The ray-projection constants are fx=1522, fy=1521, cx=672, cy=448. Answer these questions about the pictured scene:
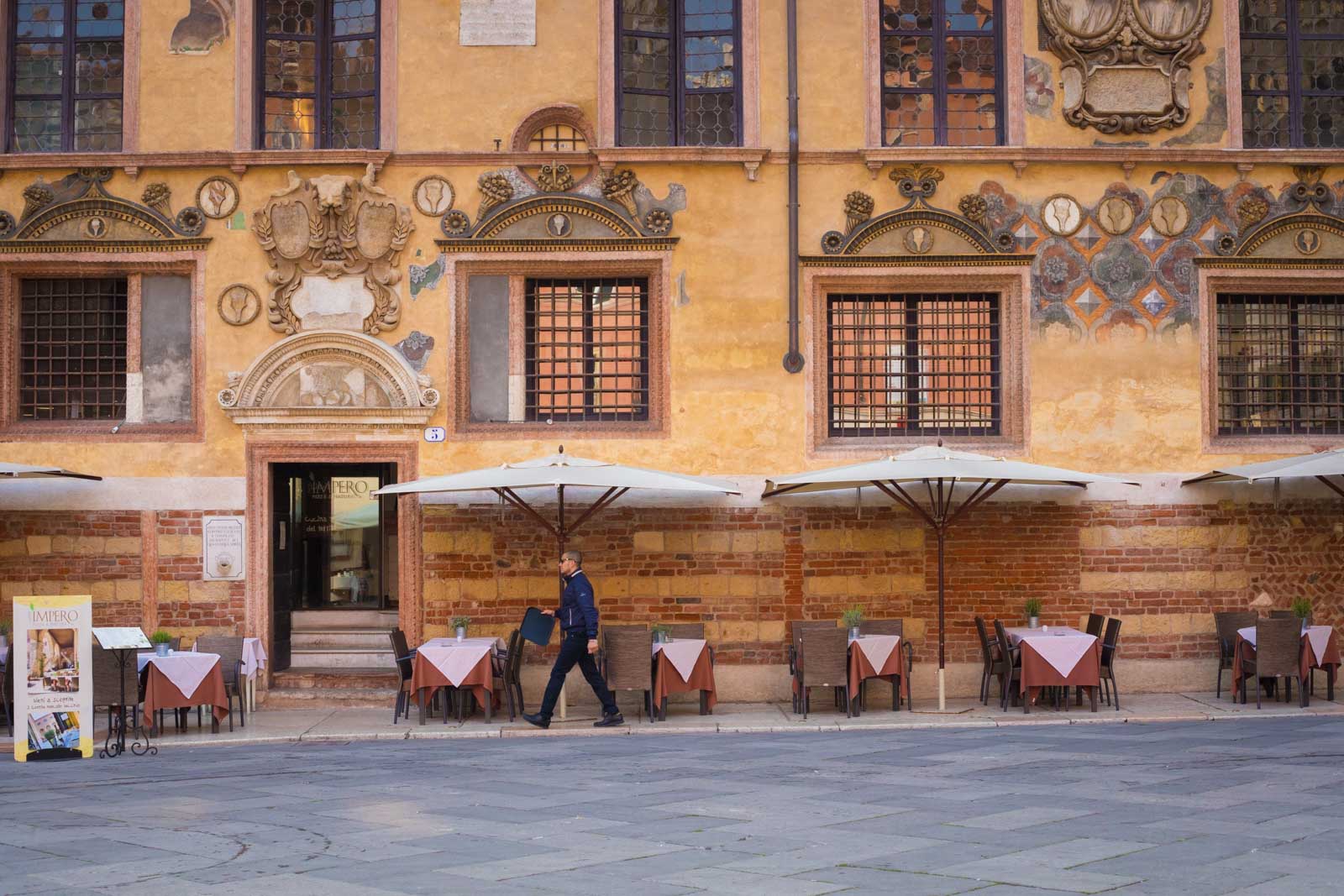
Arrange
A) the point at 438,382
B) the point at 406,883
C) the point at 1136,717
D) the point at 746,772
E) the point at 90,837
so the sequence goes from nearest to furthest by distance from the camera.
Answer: the point at 406,883 < the point at 90,837 < the point at 746,772 < the point at 1136,717 < the point at 438,382

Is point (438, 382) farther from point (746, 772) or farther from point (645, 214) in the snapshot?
point (746, 772)

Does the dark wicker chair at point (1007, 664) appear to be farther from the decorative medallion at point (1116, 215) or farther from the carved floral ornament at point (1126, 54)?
the carved floral ornament at point (1126, 54)

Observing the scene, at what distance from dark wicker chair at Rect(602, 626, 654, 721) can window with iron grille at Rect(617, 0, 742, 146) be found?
5.69m

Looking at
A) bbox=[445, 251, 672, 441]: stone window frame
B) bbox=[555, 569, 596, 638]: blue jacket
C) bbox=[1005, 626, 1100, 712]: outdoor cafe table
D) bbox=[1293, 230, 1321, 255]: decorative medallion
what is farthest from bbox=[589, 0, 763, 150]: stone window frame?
bbox=[1005, 626, 1100, 712]: outdoor cafe table

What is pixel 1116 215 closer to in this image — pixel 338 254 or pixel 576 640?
pixel 576 640

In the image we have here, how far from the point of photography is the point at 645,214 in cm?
1692

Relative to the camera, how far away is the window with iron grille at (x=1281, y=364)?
17.3 m

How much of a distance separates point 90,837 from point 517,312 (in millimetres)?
9212

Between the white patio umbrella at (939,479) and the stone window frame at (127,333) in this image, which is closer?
the white patio umbrella at (939,479)

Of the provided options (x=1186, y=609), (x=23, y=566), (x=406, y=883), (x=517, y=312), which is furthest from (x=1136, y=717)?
(x=23, y=566)

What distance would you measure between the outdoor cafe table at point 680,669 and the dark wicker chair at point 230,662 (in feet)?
13.5

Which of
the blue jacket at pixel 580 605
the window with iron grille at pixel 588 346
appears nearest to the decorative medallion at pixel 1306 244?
the window with iron grille at pixel 588 346

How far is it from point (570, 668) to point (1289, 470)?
7529 mm

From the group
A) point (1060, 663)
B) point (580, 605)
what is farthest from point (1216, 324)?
point (580, 605)
